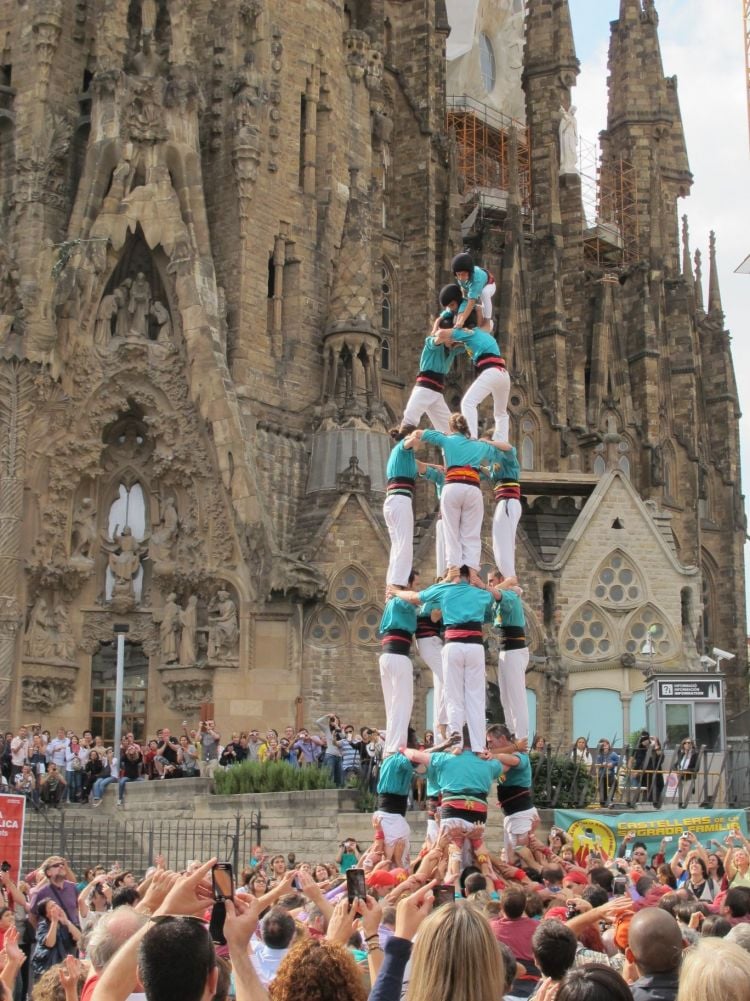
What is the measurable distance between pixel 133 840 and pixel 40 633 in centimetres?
1013

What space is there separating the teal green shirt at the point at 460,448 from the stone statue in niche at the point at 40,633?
16603 mm

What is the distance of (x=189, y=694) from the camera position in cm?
3272

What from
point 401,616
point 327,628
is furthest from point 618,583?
point 401,616

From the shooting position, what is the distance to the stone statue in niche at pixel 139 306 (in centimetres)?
3378

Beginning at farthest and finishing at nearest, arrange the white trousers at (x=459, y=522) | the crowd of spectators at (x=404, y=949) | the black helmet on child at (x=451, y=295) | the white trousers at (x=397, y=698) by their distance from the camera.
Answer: the black helmet on child at (x=451, y=295), the white trousers at (x=397, y=698), the white trousers at (x=459, y=522), the crowd of spectators at (x=404, y=949)

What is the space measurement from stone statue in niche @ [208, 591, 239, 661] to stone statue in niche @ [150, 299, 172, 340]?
5.99 meters

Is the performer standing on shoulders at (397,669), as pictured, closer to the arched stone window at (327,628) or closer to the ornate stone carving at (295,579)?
the ornate stone carving at (295,579)

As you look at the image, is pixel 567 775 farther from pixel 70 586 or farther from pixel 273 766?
pixel 70 586

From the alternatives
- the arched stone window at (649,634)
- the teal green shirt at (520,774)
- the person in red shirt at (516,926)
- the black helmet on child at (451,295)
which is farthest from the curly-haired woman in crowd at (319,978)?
the arched stone window at (649,634)

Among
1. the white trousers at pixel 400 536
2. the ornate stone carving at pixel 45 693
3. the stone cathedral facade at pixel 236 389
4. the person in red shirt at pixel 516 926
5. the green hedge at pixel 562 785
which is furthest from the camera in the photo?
the stone cathedral facade at pixel 236 389

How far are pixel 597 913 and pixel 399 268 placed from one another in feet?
119

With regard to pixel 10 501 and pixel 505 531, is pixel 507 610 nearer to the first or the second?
pixel 505 531

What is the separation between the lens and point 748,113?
134 ft

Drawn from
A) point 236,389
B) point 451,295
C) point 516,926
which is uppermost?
point 236,389
